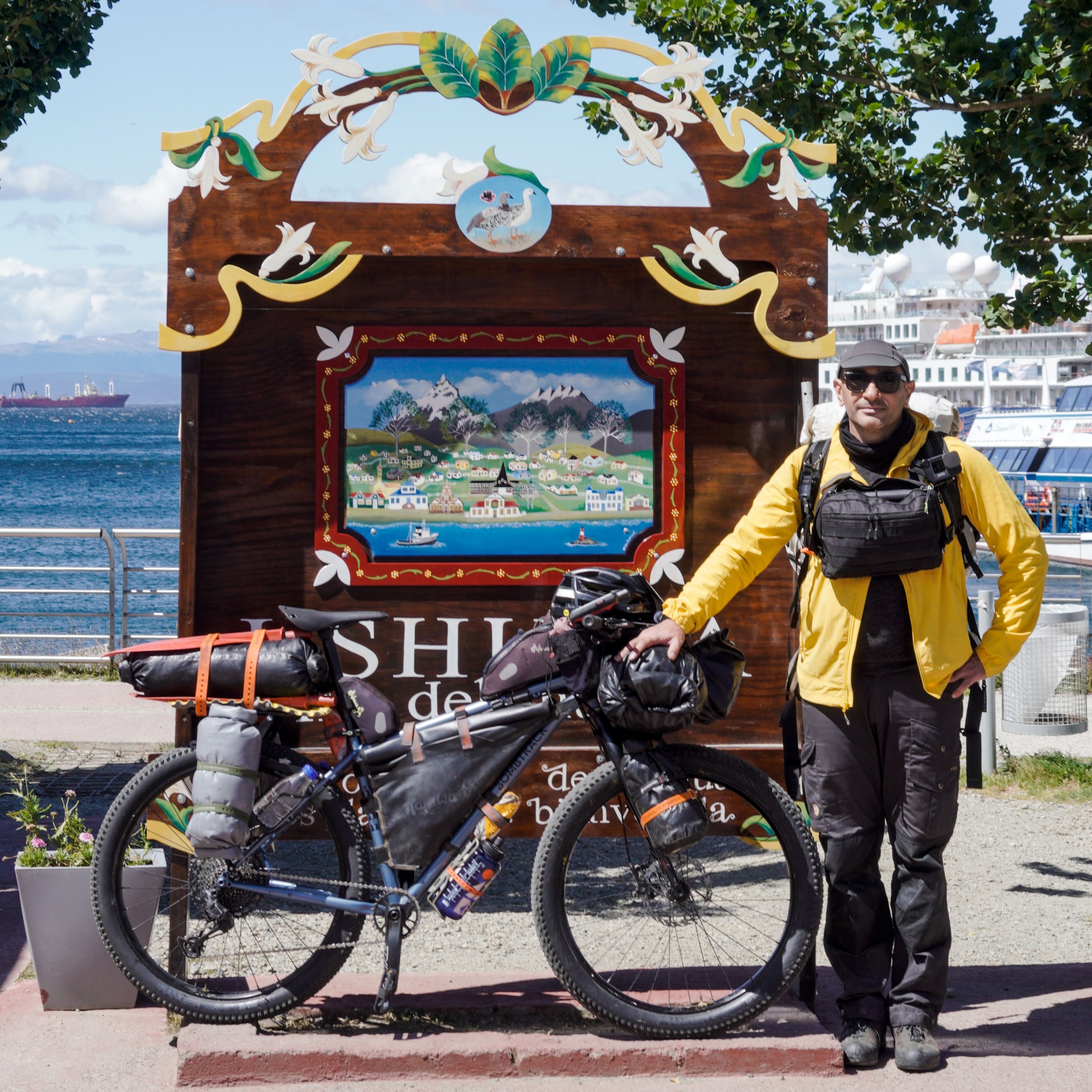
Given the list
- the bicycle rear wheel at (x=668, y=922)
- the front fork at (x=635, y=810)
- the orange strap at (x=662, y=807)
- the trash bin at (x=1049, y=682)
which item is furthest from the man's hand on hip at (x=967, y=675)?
the trash bin at (x=1049, y=682)

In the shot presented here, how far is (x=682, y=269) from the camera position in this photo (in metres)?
4.80

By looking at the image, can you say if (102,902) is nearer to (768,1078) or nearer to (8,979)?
(8,979)

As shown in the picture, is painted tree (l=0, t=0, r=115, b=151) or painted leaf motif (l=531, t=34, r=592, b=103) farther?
painted tree (l=0, t=0, r=115, b=151)

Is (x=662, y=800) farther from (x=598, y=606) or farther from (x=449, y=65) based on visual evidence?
(x=449, y=65)

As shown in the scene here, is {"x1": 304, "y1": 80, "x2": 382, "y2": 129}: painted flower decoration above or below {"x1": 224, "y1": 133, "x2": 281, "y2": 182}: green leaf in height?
above

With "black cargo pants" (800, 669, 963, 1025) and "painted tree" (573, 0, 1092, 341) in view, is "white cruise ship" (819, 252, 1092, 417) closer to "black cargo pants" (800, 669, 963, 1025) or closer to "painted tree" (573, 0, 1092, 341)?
"painted tree" (573, 0, 1092, 341)

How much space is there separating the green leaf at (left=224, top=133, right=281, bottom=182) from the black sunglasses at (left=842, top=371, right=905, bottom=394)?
2.17 meters

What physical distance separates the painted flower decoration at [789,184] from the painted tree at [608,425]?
3.13ft

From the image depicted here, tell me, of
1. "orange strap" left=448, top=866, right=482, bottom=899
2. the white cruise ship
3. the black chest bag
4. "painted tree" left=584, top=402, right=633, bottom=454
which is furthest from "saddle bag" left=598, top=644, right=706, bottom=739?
the white cruise ship

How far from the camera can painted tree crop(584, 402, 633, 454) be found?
16.6 ft

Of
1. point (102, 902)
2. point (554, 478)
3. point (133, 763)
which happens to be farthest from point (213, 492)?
point (133, 763)

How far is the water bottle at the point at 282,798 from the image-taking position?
3.87 metres

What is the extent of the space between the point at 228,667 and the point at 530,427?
1678 millimetres

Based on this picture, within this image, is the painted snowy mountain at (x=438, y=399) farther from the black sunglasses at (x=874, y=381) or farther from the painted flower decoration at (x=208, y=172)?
the black sunglasses at (x=874, y=381)
